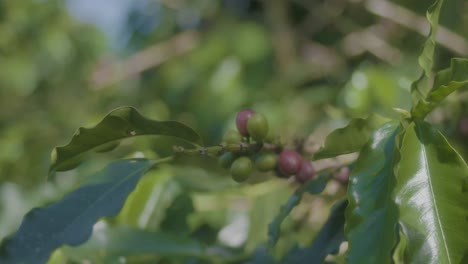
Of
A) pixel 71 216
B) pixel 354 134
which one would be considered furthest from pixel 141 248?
pixel 354 134

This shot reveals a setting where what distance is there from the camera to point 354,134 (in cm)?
66

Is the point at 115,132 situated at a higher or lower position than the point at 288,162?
higher

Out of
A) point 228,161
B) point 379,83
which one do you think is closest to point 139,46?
point 379,83

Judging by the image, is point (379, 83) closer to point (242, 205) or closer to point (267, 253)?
point (242, 205)

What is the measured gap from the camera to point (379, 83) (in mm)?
1608

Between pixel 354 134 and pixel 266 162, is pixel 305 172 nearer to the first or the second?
pixel 266 162

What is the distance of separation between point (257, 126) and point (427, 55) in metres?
0.19

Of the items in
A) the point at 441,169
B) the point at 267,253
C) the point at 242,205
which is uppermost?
the point at 441,169

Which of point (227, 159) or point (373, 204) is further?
point (227, 159)

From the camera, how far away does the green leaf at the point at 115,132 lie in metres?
0.69

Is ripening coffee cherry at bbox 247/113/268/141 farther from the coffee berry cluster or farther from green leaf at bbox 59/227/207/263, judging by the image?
green leaf at bbox 59/227/207/263

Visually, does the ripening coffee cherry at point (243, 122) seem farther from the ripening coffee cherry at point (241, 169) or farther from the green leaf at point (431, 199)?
the green leaf at point (431, 199)

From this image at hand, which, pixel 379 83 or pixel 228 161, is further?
pixel 379 83

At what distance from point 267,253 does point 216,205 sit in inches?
19.0
